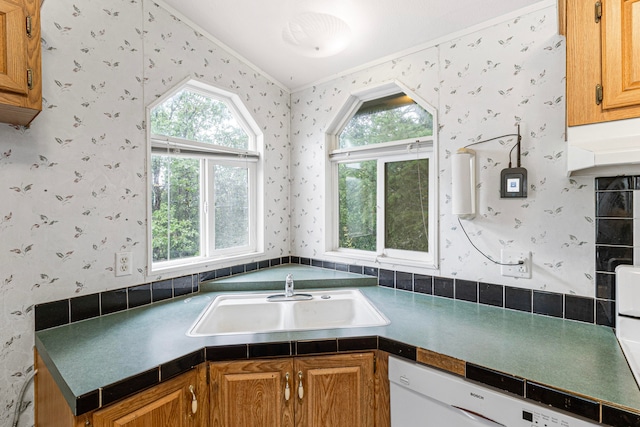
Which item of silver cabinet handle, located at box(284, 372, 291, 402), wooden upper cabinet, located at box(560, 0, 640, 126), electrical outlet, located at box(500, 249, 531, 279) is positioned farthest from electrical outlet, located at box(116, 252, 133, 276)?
wooden upper cabinet, located at box(560, 0, 640, 126)

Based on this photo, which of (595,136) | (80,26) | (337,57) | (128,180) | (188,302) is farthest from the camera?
(337,57)

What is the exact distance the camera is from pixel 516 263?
1498 mm

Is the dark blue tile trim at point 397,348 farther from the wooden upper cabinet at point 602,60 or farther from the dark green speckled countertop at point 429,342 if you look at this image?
the wooden upper cabinet at point 602,60

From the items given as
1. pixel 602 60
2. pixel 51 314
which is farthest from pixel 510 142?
pixel 51 314

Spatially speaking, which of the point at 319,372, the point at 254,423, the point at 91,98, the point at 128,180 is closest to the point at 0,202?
the point at 128,180

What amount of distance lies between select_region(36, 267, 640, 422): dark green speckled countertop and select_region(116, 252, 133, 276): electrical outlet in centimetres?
20

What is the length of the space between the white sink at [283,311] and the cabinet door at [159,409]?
1.51 feet

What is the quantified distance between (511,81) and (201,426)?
2.05 metres

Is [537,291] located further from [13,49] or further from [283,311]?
[13,49]

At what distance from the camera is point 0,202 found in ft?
4.03

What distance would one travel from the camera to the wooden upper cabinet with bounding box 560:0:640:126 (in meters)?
1.01

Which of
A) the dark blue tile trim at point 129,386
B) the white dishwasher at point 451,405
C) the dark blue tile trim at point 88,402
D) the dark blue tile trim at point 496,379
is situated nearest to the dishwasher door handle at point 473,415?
the white dishwasher at point 451,405

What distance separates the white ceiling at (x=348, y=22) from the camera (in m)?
1.53

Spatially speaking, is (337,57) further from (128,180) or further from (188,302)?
(188,302)
